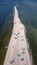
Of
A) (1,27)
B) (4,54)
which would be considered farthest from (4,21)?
(4,54)

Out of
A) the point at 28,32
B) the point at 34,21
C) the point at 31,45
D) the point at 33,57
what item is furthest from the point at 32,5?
the point at 33,57

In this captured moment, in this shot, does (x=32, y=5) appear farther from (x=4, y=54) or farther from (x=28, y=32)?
(x=4, y=54)

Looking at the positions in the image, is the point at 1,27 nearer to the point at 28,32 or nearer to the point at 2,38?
the point at 2,38

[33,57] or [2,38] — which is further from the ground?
[2,38]

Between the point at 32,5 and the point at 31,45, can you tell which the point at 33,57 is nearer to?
the point at 31,45

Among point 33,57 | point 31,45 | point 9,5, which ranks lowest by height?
point 33,57

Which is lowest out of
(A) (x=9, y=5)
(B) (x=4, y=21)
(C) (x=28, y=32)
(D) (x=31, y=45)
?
(D) (x=31, y=45)

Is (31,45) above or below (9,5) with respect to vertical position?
below
